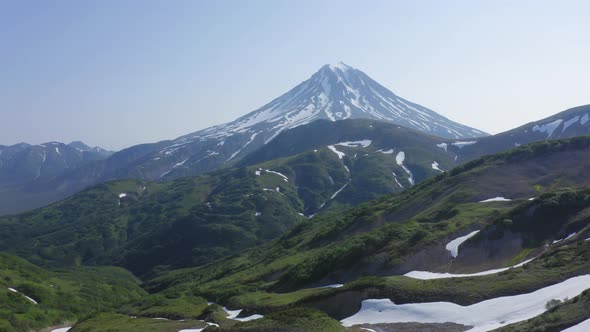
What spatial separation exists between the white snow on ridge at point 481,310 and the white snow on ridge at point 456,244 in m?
12.7

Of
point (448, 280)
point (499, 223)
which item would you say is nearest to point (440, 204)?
point (499, 223)

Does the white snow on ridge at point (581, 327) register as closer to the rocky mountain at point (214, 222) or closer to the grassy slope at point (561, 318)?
the grassy slope at point (561, 318)

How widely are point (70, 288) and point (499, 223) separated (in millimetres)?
58541

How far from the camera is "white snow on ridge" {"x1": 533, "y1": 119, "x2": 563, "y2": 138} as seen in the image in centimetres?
18990

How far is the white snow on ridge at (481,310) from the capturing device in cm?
2859

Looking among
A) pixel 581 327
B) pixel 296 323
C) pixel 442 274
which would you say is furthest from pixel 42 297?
pixel 581 327

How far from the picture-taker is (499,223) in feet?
152

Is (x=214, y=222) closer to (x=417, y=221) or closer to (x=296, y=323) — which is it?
(x=417, y=221)

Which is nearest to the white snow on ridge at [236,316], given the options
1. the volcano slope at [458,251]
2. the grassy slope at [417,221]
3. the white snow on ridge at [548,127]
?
the volcano slope at [458,251]

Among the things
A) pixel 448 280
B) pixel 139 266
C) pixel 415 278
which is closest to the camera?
pixel 448 280

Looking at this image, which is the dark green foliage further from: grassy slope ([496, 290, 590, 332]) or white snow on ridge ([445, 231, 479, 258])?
white snow on ridge ([445, 231, 479, 258])

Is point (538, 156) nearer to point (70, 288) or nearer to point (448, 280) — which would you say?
point (448, 280)

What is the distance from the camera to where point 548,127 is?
194125mm

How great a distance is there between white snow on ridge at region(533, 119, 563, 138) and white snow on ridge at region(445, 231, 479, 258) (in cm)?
16166
